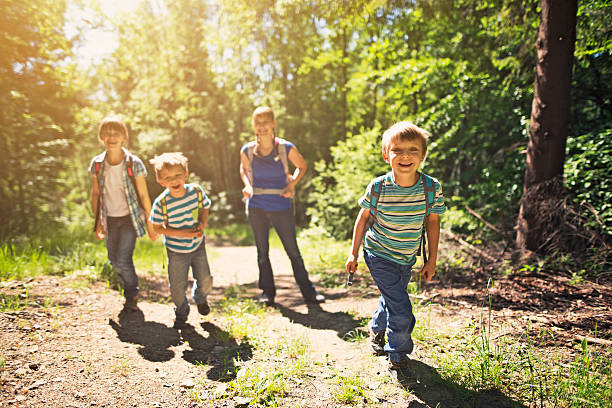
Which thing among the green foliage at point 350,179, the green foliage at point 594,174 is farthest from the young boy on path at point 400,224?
the green foliage at point 350,179

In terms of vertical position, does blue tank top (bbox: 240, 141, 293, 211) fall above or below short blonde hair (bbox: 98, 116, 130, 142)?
below

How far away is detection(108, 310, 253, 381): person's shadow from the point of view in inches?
116

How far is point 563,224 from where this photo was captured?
442cm

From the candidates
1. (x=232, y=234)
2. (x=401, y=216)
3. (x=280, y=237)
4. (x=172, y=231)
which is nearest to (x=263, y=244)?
(x=280, y=237)

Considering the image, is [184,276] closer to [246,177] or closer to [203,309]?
[203,309]

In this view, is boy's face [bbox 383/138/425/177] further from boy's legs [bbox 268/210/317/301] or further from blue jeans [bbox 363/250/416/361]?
boy's legs [bbox 268/210/317/301]

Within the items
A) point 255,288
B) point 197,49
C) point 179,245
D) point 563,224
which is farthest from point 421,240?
point 197,49

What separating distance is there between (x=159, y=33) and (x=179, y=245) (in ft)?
59.6

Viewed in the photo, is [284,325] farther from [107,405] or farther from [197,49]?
[197,49]

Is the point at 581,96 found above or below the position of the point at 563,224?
above

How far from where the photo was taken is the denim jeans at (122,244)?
3930 millimetres

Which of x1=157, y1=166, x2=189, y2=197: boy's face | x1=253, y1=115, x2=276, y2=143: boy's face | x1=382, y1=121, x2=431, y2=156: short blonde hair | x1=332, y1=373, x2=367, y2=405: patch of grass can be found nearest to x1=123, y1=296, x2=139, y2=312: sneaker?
x1=157, y1=166, x2=189, y2=197: boy's face

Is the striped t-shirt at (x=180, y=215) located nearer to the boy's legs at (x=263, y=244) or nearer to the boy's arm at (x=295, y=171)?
the boy's legs at (x=263, y=244)

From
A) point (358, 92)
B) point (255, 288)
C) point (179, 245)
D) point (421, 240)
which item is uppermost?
point (358, 92)
